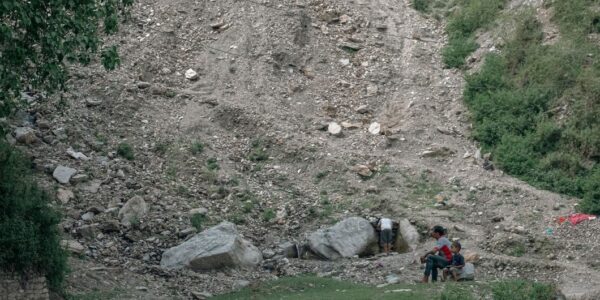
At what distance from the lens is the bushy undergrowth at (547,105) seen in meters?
18.0

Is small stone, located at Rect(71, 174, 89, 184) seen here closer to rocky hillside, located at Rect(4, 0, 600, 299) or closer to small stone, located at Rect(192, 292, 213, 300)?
rocky hillside, located at Rect(4, 0, 600, 299)

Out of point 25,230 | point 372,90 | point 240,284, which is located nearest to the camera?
point 25,230

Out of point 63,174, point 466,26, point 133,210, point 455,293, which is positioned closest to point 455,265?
point 455,293

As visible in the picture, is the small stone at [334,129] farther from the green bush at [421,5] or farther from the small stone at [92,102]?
the green bush at [421,5]

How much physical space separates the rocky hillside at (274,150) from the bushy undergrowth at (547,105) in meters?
0.40

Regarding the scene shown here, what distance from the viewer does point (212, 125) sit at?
64.8ft

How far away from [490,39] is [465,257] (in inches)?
307

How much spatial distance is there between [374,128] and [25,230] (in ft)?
29.7

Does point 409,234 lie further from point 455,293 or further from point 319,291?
point 455,293

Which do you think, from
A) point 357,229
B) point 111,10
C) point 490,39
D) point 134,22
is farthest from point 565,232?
point 134,22

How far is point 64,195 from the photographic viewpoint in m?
16.5

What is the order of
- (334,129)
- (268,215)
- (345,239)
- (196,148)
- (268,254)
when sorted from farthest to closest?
(334,129) < (196,148) < (268,215) < (345,239) < (268,254)

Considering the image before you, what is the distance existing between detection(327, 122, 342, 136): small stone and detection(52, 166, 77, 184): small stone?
5.37 metres

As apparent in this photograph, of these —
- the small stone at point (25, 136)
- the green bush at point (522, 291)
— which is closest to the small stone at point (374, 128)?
the small stone at point (25, 136)
